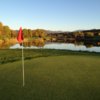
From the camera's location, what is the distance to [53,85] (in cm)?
952

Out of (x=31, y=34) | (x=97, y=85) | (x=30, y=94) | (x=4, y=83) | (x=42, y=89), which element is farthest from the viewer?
(x=31, y=34)

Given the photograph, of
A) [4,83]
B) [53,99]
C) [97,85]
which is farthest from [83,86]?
[4,83]

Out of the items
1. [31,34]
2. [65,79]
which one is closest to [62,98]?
[65,79]

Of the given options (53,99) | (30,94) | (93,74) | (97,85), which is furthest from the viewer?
(93,74)

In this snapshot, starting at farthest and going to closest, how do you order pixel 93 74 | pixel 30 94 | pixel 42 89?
pixel 93 74
pixel 42 89
pixel 30 94

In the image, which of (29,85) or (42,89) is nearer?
(42,89)

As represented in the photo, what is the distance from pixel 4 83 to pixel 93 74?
496 cm

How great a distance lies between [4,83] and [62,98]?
11.8 ft

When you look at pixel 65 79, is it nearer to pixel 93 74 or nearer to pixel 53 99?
pixel 93 74

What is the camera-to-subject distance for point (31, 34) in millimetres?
182500

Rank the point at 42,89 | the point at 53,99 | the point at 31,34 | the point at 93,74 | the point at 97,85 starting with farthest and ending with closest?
1. the point at 31,34
2. the point at 93,74
3. the point at 97,85
4. the point at 42,89
5. the point at 53,99

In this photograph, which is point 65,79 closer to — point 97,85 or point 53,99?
point 97,85

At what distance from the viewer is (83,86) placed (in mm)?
9289

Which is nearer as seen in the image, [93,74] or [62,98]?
[62,98]
